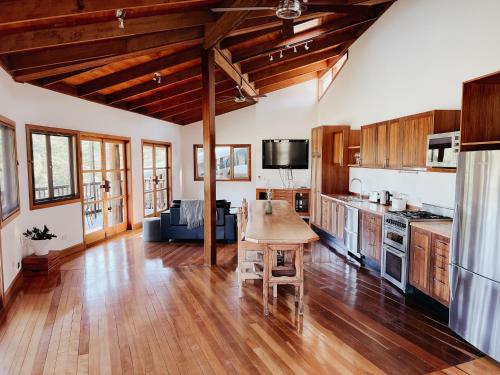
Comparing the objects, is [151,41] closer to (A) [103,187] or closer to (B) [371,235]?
(A) [103,187]

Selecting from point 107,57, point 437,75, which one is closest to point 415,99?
point 437,75

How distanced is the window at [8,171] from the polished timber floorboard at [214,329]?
3.52ft

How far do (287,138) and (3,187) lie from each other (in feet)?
22.7

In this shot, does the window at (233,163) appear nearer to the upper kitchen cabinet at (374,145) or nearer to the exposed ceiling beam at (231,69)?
the exposed ceiling beam at (231,69)

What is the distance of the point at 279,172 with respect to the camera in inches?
375

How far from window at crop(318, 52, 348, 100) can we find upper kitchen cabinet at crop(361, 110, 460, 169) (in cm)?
255

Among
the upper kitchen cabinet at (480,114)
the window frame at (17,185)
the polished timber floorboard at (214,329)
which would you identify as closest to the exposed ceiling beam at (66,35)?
the window frame at (17,185)

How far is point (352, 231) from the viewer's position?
17.9 ft

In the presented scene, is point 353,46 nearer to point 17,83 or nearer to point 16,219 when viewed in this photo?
point 17,83

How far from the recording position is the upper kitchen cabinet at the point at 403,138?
394 centimetres

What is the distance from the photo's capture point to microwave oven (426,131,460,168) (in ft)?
11.4

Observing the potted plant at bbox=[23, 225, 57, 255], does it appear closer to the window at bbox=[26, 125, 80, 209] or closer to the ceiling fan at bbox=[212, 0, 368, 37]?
the window at bbox=[26, 125, 80, 209]

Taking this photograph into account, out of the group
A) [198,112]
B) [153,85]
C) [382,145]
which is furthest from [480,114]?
[198,112]

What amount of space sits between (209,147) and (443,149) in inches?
123
